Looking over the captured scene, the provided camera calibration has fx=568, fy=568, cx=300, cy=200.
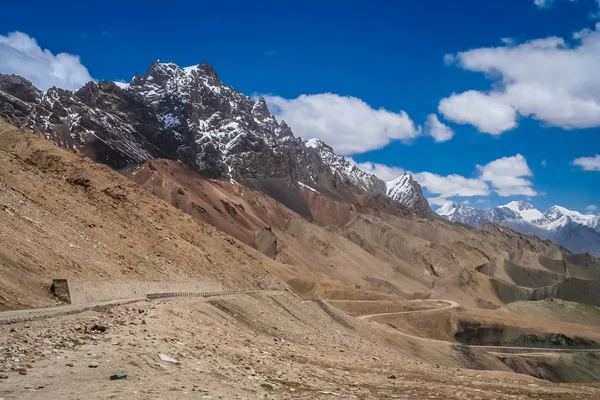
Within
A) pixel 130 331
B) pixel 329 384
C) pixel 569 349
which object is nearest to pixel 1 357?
pixel 130 331

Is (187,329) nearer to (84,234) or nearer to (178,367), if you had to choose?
(178,367)

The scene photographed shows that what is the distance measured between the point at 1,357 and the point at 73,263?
25661mm

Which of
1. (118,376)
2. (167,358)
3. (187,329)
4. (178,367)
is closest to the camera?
(118,376)

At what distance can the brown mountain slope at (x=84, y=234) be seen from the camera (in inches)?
1407

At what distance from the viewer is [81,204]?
2175 inches

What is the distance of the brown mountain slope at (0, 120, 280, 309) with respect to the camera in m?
35.8

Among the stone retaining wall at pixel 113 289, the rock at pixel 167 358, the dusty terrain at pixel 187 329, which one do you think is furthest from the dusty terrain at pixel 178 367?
the stone retaining wall at pixel 113 289

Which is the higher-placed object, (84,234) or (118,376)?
(84,234)

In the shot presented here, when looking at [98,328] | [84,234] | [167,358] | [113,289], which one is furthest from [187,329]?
[84,234]

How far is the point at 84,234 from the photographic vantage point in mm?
48500

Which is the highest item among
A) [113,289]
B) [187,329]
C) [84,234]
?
[84,234]

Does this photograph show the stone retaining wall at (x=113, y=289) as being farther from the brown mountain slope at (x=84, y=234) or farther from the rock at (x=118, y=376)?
the rock at (x=118, y=376)

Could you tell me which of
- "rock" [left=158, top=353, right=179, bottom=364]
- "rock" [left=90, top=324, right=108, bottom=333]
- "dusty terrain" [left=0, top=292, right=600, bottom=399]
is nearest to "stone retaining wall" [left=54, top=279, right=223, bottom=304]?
"dusty terrain" [left=0, top=292, right=600, bottom=399]

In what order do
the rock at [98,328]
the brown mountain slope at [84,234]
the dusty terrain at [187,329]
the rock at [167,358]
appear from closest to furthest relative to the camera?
the dusty terrain at [187,329], the rock at [167,358], the rock at [98,328], the brown mountain slope at [84,234]
